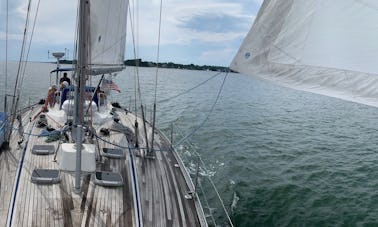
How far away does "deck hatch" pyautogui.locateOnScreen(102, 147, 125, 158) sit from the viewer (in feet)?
33.2

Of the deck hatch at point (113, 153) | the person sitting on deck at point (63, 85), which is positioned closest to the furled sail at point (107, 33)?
the deck hatch at point (113, 153)

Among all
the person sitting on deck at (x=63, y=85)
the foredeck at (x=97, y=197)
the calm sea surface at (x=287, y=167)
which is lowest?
the calm sea surface at (x=287, y=167)

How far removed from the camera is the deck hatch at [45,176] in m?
8.05

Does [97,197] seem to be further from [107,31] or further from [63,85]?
[63,85]

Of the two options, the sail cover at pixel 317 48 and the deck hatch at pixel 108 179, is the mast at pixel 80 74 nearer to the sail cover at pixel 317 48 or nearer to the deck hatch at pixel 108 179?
the deck hatch at pixel 108 179

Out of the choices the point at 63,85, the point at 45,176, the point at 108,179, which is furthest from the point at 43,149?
the point at 63,85

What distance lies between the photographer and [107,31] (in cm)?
1103

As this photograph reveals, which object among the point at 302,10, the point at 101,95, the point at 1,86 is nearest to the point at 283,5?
the point at 302,10

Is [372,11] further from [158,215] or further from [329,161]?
[329,161]

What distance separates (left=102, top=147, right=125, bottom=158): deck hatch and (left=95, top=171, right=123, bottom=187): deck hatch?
52.6 inches

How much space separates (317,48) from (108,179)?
636 cm

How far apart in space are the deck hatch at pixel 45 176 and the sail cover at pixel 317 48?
227 inches

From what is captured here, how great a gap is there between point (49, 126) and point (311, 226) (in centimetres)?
984

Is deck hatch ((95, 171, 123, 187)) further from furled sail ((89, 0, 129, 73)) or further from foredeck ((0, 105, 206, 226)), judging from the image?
furled sail ((89, 0, 129, 73))
